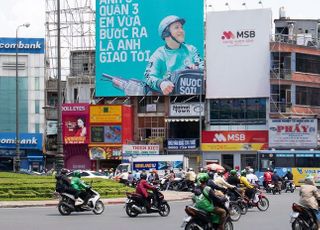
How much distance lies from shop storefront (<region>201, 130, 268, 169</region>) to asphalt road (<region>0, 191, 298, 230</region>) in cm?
3717

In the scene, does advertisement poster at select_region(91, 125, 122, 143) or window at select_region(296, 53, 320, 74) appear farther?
advertisement poster at select_region(91, 125, 122, 143)

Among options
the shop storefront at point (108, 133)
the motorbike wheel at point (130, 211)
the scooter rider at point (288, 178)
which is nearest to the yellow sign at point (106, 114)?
the shop storefront at point (108, 133)

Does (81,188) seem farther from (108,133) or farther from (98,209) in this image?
(108,133)

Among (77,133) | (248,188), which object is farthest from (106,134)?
(248,188)

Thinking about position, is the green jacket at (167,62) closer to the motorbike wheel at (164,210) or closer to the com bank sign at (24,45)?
the com bank sign at (24,45)

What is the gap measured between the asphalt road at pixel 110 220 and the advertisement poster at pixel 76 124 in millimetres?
39312

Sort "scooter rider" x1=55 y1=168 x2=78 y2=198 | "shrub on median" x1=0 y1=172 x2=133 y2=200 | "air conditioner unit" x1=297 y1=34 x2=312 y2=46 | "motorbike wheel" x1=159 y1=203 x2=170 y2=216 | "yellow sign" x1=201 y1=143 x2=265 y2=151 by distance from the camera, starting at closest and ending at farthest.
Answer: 1. "scooter rider" x1=55 y1=168 x2=78 y2=198
2. "motorbike wheel" x1=159 y1=203 x2=170 y2=216
3. "shrub on median" x1=0 y1=172 x2=133 y2=200
4. "yellow sign" x1=201 y1=143 x2=265 y2=151
5. "air conditioner unit" x1=297 y1=34 x2=312 y2=46

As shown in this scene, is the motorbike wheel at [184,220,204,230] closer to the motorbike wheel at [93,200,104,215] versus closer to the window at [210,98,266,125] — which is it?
the motorbike wheel at [93,200,104,215]

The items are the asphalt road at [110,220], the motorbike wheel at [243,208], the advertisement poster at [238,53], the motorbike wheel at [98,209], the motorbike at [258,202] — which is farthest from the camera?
the advertisement poster at [238,53]

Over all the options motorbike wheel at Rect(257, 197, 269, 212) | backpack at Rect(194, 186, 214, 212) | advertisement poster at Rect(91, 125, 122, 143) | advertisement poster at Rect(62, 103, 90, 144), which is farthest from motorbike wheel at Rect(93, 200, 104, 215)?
advertisement poster at Rect(62, 103, 90, 144)

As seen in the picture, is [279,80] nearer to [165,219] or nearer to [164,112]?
[164,112]

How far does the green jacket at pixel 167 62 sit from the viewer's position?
6650 cm

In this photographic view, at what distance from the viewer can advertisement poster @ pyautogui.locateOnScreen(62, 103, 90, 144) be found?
68.1 m

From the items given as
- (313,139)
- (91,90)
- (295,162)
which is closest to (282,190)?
(295,162)
